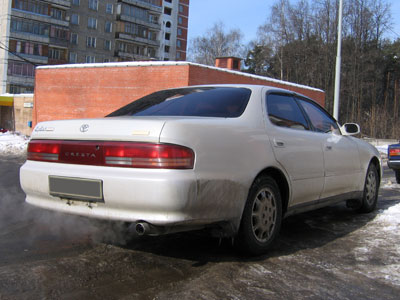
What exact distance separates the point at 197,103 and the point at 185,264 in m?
1.41

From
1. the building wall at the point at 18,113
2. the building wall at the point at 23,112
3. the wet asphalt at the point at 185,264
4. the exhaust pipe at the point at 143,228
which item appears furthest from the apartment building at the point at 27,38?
the exhaust pipe at the point at 143,228

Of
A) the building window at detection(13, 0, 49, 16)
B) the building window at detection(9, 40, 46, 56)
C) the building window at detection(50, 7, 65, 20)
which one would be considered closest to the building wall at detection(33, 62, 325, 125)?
the building window at detection(9, 40, 46, 56)

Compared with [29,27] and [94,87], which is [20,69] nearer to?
[29,27]

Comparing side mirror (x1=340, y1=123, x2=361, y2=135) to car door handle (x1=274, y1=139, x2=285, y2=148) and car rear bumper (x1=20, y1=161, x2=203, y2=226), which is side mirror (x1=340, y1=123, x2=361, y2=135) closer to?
car door handle (x1=274, y1=139, x2=285, y2=148)

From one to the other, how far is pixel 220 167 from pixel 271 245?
1.06 meters

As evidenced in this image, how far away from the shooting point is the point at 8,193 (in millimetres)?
6391

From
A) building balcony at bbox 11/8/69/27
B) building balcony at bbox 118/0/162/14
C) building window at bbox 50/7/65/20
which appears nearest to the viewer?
building balcony at bbox 11/8/69/27

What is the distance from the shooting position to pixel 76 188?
313cm

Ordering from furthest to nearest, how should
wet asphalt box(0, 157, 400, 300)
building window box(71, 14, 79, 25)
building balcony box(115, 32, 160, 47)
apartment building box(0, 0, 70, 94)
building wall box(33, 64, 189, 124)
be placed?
building balcony box(115, 32, 160, 47), building window box(71, 14, 79, 25), apartment building box(0, 0, 70, 94), building wall box(33, 64, 189, 124), wet asphalt box(0, 157, 400, 300)

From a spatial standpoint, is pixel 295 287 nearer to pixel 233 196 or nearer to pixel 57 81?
pixel 233 196

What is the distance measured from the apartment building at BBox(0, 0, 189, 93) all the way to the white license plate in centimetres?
4134

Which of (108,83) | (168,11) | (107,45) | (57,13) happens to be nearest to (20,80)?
(57,13)

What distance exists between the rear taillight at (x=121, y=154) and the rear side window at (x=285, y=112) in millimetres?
1292

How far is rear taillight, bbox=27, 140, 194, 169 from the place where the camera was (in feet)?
9.30
